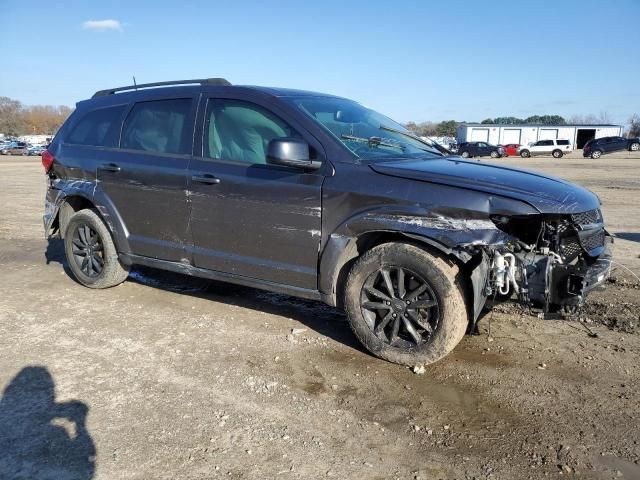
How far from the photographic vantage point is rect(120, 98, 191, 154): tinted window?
4703 millimetres

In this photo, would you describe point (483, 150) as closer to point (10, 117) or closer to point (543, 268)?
point (543, 268)

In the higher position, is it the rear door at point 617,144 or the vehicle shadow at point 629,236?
the rear door at point 617,144

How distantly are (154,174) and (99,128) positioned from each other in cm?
117

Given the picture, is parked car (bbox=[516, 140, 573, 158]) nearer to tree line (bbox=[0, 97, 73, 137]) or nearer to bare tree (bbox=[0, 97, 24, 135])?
tree line (bbox=[0, 97, 73, 137])

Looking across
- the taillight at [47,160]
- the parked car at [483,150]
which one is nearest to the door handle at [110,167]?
the taillight at [47,160]

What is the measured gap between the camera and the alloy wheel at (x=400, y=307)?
12.1ft

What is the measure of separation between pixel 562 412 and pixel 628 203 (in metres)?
11.3

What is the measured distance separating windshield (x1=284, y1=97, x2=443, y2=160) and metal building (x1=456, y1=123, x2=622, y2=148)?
72.7m

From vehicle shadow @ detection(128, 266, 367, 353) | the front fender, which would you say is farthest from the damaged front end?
vehicle shadow @ detection(128, 266, 367, 353)

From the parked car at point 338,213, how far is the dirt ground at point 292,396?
45cm

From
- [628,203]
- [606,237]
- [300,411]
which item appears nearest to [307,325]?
[300,411]

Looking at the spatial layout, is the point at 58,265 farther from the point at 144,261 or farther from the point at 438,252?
the point at 438,252

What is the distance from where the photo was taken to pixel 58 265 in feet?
22.0

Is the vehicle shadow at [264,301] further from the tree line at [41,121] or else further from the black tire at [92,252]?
the tree line at [41,121]
